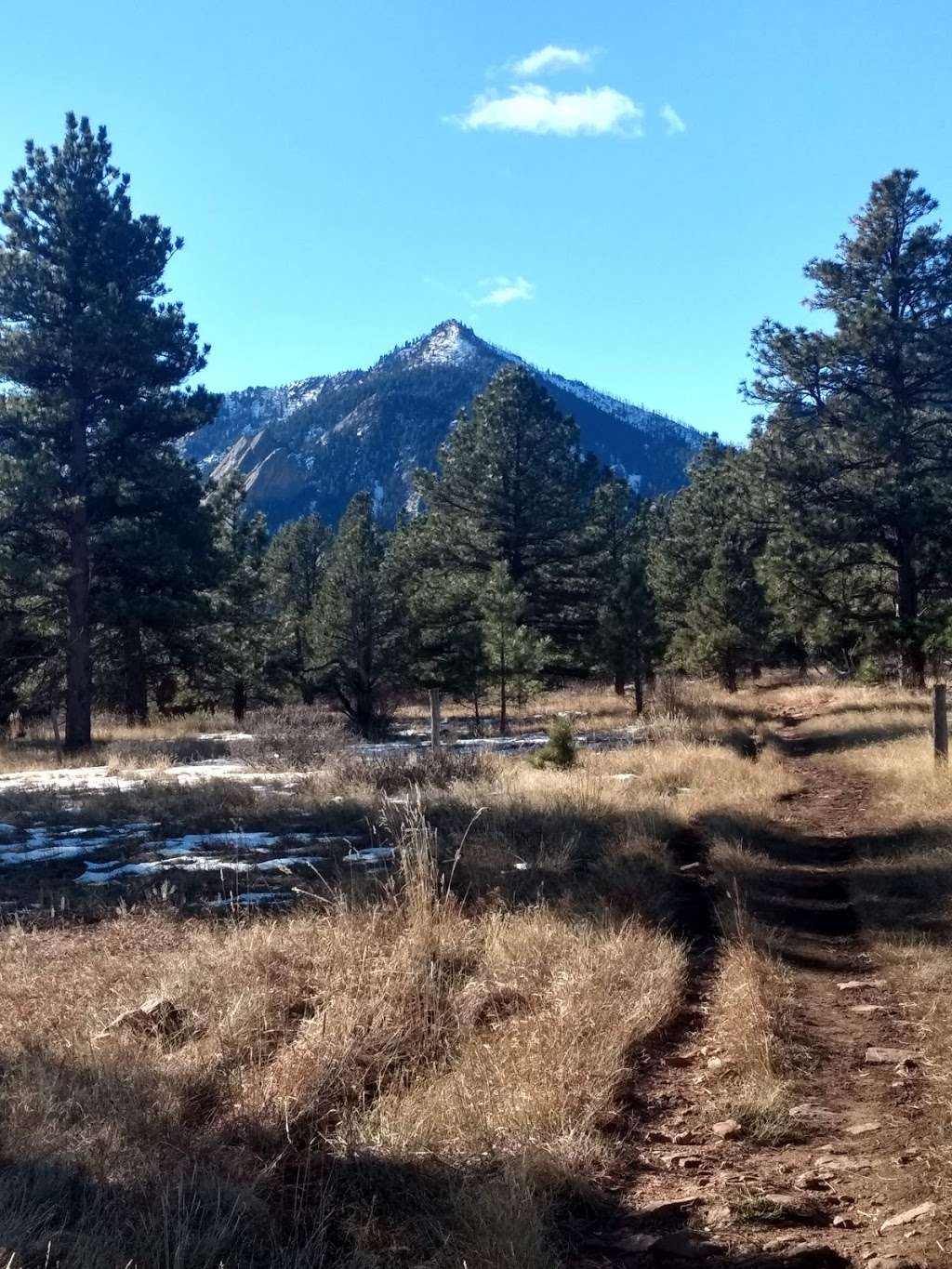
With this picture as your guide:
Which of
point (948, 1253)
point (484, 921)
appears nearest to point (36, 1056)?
point (484, 921)

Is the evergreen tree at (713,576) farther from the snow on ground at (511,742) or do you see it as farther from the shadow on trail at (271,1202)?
the shadow on trail at (271,1202)

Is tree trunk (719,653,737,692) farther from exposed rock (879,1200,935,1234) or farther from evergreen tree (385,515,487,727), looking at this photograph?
exposed rock (879,1200,935,1234)

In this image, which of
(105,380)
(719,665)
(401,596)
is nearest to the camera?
(105,380)

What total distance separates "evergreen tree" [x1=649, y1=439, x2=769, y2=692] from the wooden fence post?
45.7ft

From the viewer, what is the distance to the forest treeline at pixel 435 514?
888 inches

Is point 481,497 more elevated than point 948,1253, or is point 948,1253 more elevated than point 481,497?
point 481,497

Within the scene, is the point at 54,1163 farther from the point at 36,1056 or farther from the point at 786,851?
the point at 786,851

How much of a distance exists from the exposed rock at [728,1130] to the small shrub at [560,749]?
10115 millimetres

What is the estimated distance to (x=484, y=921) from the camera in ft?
20.6

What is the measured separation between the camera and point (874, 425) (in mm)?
24281

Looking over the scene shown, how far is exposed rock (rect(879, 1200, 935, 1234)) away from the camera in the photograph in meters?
3.27

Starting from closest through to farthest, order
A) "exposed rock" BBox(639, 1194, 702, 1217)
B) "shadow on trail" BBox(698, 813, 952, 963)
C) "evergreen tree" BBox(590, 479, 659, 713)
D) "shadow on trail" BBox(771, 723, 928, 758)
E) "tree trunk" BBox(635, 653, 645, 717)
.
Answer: "exposed rock" BBox(639, 1194, 702, 1217) < "shadow on trail" BBox(698, 813, 952, 963) < "shadow on trail" BBox(771, 723, 928, 758) < "evergreen tree" BBox(590, 479, 659, 713) < "tree trunk" BBox(635, 653, 645, 717)

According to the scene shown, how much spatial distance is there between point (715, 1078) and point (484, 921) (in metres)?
2.02

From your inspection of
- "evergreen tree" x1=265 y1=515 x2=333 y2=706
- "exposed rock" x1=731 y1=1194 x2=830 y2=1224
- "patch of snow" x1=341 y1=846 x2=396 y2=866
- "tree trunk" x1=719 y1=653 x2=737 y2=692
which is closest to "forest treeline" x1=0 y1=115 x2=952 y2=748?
"tree trunk" x1=719 y1=653 x2=737 y2=692
